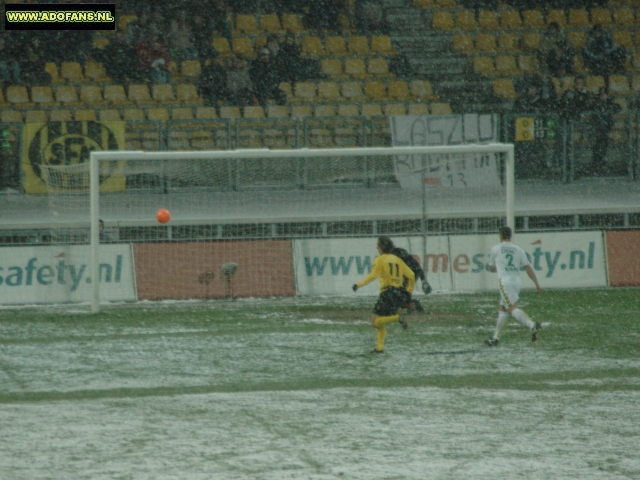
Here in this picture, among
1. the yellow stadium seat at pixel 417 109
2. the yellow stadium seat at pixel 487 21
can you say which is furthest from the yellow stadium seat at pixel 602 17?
the yellow stadium seat at pixel 417 109

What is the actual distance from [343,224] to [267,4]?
8.38 metres

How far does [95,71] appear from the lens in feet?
68.0

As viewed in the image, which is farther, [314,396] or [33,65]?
[33,65]

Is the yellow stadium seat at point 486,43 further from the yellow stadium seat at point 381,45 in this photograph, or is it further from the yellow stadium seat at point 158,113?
the yellow stadium seat at point 158,113

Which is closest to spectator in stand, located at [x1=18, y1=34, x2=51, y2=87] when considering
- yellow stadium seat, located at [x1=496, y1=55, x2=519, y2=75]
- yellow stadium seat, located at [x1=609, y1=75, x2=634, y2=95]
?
yellow stadium seat, located at [x1=496, y1=55, x2=519, y2=75]

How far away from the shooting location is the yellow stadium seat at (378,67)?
852 inches

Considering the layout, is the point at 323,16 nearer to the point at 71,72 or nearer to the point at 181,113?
the point at 181,113

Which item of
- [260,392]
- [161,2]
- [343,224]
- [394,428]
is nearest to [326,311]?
[343,224]

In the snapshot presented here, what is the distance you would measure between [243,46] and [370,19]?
10.6 feet

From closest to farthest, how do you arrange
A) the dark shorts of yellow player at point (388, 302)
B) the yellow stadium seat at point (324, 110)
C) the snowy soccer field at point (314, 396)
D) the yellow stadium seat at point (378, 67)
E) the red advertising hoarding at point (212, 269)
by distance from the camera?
the snowy soccer field at point (314, 396)
the dark shorts of yellow player at point (388, 302)
the red advertising hoarding at point (212, 269)
the yellow stadium seat at point (324, 110)
the yellow stadium seat at point (378, 67)

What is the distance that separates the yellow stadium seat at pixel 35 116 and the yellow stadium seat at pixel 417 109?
7.72m

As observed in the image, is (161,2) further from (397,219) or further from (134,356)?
(134,356)

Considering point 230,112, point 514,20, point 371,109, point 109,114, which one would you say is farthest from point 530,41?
point 109,114

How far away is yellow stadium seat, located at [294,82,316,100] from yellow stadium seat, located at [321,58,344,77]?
85 centimetres
